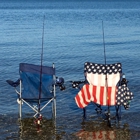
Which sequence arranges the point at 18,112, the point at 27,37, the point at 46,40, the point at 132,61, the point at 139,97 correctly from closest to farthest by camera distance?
the point at 18,112, the point at 139,97, the point at 132,61, the point at 46,40, the point at 27,37

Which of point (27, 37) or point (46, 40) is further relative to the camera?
point (27, 37)

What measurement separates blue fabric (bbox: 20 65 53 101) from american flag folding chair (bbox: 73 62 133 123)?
3.31 feet

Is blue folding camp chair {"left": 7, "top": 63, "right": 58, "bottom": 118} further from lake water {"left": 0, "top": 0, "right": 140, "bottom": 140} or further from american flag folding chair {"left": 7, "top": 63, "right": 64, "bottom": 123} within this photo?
lake water {"left": 0, "top": 0, "right": 140, "bottom": 140}

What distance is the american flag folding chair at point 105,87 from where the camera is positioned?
13062 mm

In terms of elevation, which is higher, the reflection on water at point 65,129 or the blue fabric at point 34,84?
the blue fabric at point 34,84

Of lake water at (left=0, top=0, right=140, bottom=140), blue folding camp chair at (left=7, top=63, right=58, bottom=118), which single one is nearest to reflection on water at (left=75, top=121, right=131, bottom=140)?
lake water at (left=0, top=0, right=140, bottom=140)

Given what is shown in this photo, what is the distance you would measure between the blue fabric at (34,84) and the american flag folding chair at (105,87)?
1.01 meters

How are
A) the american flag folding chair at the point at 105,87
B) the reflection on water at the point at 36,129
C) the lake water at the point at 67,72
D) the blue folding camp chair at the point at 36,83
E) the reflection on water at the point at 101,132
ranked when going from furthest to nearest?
the blue folding camp chair at the point at 36,83, the american flag folding chair at the point at 105,87, the lake water at the point at 67,72, the reflection on water at the point at 36,129, the reflection on water at the point at 101,132

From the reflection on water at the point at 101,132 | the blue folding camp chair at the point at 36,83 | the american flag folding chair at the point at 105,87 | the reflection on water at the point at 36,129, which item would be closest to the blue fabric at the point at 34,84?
the blue folding camp chair at the point at 36,83

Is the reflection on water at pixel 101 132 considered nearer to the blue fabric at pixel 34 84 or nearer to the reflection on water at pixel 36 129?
the reflection on water at pixel 36 129

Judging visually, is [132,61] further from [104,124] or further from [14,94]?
[104,124]

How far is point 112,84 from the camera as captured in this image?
43.5 feet

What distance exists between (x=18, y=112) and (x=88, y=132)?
2.82m

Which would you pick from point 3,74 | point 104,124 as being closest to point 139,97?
point 104,124
